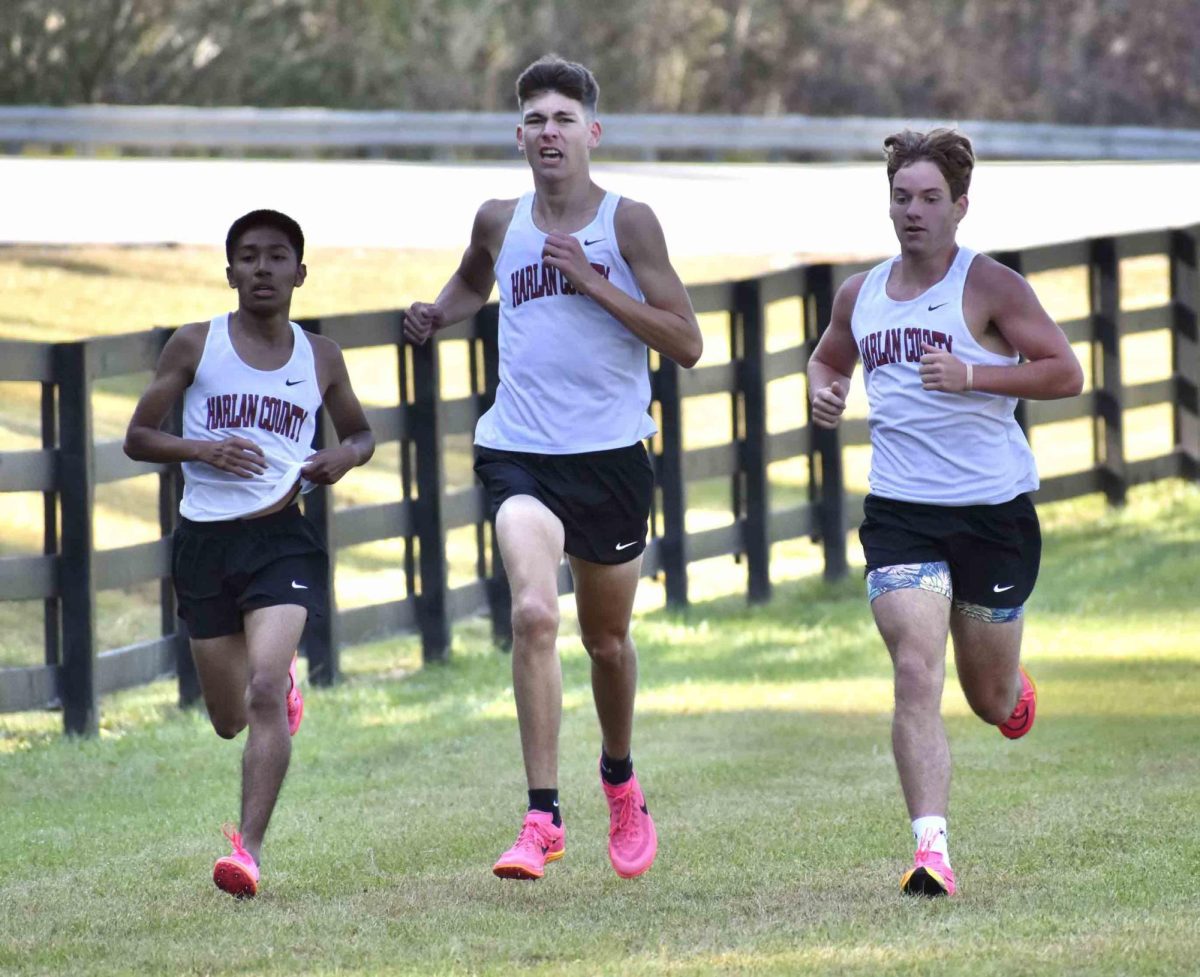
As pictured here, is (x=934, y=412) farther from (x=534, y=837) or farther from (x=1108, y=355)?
(x=1108, y=355)

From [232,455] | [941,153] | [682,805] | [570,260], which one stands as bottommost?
[682,805]

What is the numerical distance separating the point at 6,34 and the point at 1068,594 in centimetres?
2219

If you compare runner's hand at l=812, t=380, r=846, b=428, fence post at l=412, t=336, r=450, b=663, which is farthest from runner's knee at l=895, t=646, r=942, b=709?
fence post at l=412, t=336, r=450, b=663

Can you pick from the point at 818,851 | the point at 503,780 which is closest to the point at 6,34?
the point at 503,780

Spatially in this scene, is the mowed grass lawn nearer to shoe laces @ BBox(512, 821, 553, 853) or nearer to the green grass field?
the green grass field

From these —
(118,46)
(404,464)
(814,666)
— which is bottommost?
(814,666)

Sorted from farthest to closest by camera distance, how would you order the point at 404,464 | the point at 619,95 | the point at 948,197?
the point at 619,95
the point at 404,464
the point at 948,197

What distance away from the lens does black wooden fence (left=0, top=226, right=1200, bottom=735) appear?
9.78m

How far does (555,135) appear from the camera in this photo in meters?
6.84

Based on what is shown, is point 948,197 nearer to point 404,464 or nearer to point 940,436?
point 940,436

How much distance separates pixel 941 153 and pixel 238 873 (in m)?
2.74

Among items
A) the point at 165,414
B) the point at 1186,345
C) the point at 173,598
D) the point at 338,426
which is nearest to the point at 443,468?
the point at 173,598

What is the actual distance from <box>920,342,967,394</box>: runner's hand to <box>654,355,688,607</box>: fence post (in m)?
6.35

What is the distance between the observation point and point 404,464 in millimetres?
11586
